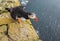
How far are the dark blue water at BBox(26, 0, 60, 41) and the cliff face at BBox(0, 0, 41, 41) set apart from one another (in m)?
0.30

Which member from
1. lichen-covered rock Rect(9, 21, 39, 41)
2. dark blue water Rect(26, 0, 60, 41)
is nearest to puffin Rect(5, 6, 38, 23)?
lichen-covered rock Rect(9, 21, 39, 41)

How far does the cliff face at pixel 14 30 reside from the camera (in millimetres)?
2715

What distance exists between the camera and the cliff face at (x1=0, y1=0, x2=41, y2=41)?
2.71m

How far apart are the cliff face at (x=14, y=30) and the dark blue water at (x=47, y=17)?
30 cm

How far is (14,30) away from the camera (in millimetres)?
2803

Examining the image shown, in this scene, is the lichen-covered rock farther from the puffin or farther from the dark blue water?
the dark blue water

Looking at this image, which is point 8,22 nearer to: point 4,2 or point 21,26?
point 21,26

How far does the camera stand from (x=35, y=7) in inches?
152

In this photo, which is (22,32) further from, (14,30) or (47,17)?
(47,17)

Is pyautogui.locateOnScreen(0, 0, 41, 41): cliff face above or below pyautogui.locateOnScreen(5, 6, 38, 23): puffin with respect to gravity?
below

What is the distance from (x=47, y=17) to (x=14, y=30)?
979 mm

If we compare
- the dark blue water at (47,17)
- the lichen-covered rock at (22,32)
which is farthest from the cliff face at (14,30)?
the dark blue water at (47,17)

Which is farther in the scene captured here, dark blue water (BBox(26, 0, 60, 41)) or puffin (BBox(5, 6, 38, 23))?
dark blue water (BBox(26, 0, 60, 41))

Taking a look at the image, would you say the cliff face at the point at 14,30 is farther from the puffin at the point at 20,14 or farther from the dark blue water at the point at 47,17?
the dark blue water at the point at 47,17
